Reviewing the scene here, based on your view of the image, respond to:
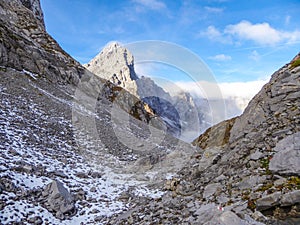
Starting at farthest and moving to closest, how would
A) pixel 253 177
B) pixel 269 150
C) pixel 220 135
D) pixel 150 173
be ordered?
pixel 220 135, pixel 150 173, pixel 269 150, pixel 253 177

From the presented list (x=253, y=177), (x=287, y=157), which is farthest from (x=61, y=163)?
(x=287, y=157)

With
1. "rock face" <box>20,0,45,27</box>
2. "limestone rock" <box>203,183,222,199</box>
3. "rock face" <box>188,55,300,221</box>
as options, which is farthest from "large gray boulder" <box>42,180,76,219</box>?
"rock face" <box>20,0,45,27</box>

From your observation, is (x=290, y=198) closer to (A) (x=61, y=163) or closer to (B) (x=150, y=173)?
(B) (x=150, y=173)

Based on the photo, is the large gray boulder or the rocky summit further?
the large gray boulder

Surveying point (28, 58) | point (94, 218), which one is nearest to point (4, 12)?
point (28, 58)

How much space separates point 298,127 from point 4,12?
9530 centimetres

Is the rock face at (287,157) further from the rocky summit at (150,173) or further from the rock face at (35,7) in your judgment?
the rock face at (35,7)

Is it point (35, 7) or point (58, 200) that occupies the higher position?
point (35, 7)

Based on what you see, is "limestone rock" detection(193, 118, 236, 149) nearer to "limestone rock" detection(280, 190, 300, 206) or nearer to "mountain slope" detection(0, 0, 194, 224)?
"mountain slope" detection(0, 0, 194, 224)

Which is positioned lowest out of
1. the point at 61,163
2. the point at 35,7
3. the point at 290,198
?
the point at 61,163

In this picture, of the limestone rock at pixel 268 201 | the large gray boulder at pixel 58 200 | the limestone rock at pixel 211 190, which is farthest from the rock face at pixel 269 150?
the large gray boulder at pixel 58 200

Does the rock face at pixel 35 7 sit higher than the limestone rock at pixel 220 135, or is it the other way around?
the rock face at pixel 35 7

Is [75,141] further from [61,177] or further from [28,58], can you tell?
[28,58]

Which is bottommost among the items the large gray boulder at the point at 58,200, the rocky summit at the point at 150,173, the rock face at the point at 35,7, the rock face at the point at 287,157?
the large gray boulder at the point at 58,200
